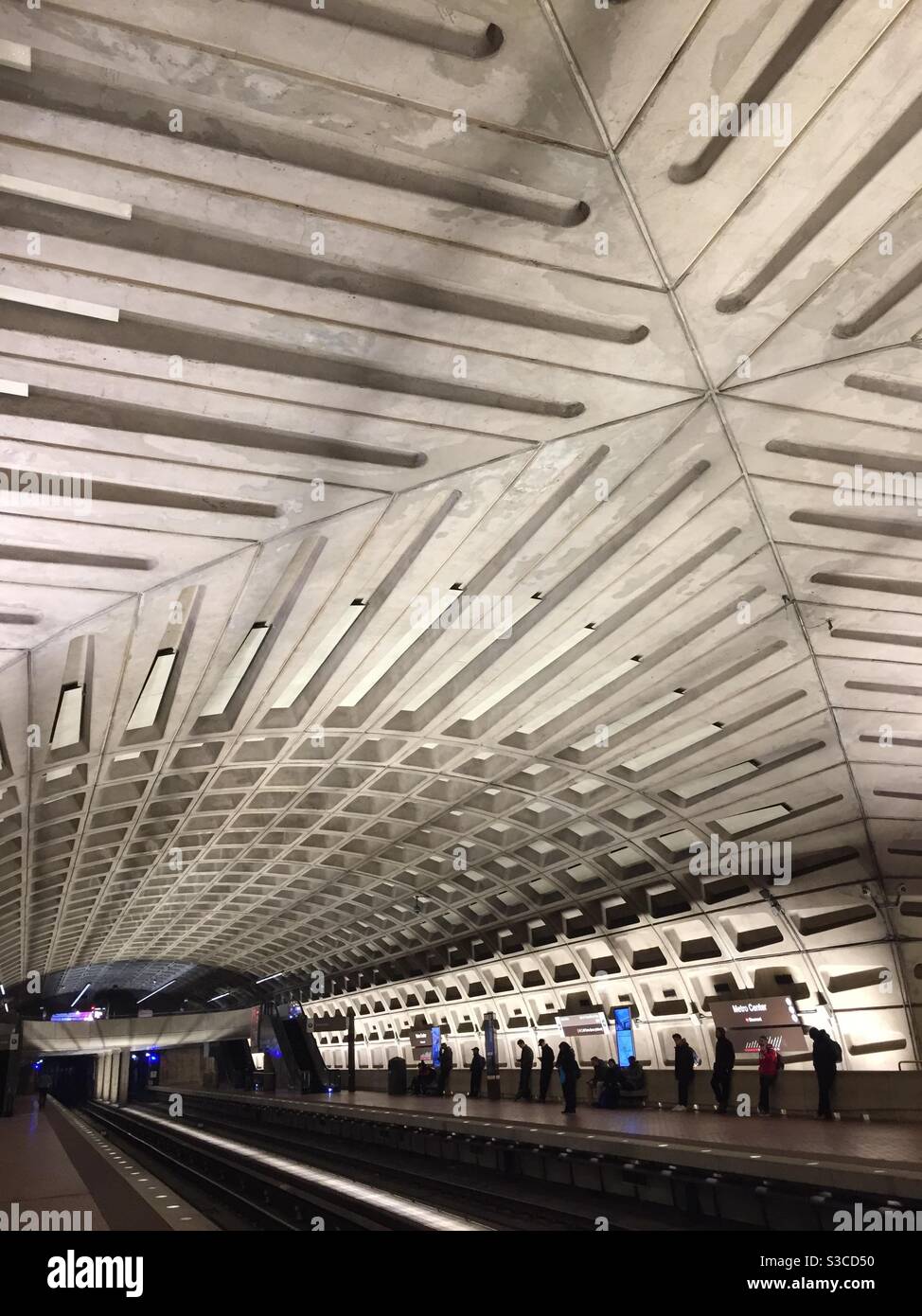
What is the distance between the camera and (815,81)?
6.46 m

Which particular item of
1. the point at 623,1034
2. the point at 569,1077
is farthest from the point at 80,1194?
the point at 623,1034

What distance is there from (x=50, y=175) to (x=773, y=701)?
1340 centimetres

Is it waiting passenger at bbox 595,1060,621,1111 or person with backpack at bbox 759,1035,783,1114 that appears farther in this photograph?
waiting passenger at bbox 595,1060,621,1111

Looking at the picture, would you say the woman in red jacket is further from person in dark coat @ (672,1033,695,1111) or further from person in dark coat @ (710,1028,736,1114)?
person in dark coat @ (672,1033,695,1111)

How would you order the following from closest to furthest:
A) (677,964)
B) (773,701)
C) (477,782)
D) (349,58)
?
(349,58), (773,701), (477,782), (677,964)

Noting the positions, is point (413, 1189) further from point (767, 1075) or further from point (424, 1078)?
point (424, 1078)

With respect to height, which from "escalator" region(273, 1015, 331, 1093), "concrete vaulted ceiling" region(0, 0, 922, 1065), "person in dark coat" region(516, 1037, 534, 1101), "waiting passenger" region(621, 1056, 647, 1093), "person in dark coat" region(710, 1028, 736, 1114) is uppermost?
"concrete vaulted ceiling" region(0, 0, 922, 1065)

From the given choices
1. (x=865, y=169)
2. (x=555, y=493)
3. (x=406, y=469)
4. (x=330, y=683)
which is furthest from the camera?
(x=330, y=683)

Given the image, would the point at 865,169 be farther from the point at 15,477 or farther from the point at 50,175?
the point at 15,477

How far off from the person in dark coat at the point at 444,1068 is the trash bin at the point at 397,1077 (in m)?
2.22

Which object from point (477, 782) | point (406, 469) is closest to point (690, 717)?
point (477, 782)

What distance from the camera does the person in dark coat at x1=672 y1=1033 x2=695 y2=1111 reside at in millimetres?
20344

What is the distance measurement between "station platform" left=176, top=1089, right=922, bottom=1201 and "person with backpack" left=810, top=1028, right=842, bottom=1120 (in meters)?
0.39

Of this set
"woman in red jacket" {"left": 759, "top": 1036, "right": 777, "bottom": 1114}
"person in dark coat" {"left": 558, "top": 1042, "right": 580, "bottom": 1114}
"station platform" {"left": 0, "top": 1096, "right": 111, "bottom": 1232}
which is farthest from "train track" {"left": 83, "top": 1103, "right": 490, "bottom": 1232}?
"woman in red jacket" {"left": 759, "top": 1036, "right": 777, "bottom": 1114}
